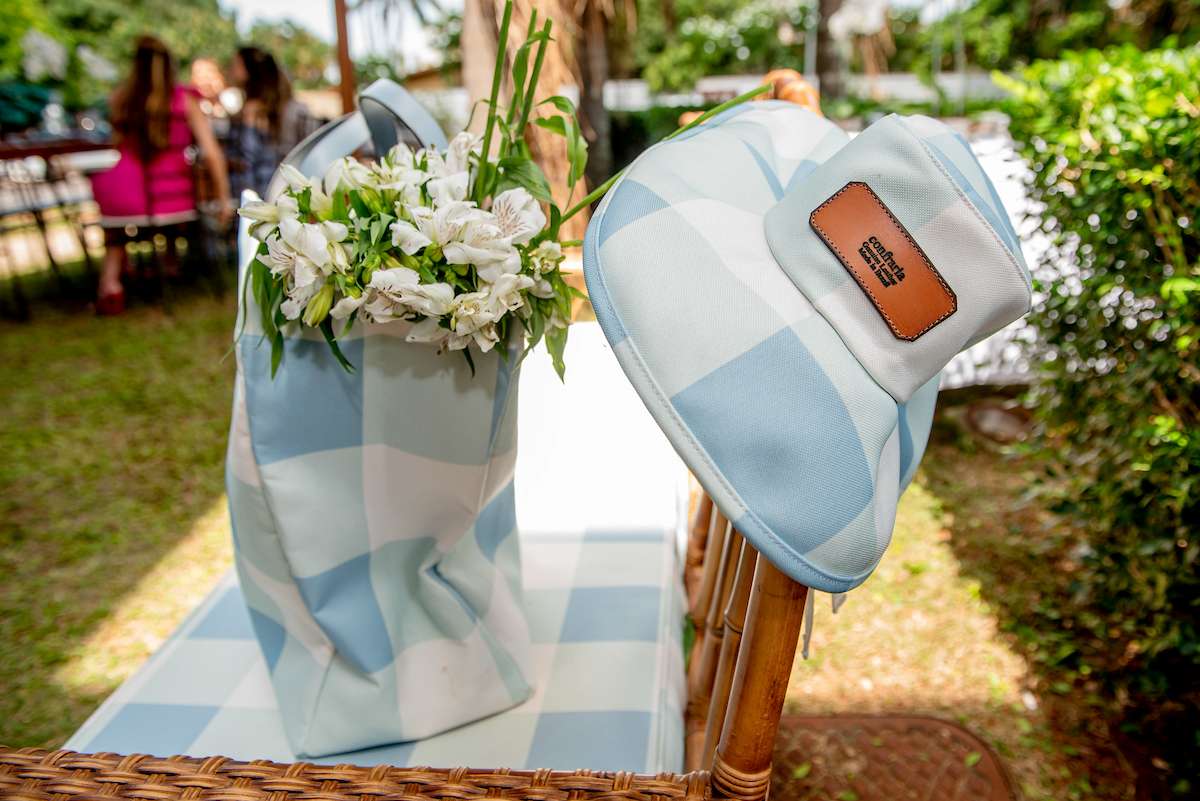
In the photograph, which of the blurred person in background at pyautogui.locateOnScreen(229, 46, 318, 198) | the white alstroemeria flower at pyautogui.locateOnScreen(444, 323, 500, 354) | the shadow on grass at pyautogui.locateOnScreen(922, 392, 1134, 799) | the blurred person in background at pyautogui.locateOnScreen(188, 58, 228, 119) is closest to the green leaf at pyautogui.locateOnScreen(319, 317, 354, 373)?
the white alstroemeria flower at pyautogui.locateOnScreen(444, 323, 500, 354)

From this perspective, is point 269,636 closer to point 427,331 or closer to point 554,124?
point 427,331

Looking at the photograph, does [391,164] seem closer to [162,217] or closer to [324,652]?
[324,652]

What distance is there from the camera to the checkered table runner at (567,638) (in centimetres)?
95

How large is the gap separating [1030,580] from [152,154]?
16.8 ft

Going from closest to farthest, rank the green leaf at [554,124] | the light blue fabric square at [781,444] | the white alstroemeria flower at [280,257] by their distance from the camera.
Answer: the light blue fabric square at [781,444], the white alstroemeria flower at [280,257], the green leaf at [554,124]

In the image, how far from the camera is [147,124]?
4.85 metres

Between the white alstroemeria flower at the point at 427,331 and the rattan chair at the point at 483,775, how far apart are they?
366 millimetres

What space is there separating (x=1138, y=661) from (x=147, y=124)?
545 centimetres

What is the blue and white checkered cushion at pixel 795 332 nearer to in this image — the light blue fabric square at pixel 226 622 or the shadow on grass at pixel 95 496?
the light blue fabric square at pixel 226 622

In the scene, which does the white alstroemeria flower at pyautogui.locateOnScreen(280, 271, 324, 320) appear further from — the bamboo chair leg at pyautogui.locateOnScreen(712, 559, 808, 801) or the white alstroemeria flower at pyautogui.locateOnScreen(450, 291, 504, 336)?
the bamboo chair leg at pyautogui.locateOnScreen(712, 559, 808, 801)

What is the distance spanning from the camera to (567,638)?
3.75 feet

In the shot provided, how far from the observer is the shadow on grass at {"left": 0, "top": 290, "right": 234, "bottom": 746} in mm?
2158

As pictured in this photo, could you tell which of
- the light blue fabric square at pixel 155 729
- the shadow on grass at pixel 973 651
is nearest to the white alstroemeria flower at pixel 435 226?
the light blue fabric square at pixel 155 729

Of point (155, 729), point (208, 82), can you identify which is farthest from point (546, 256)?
point (208, 82)
